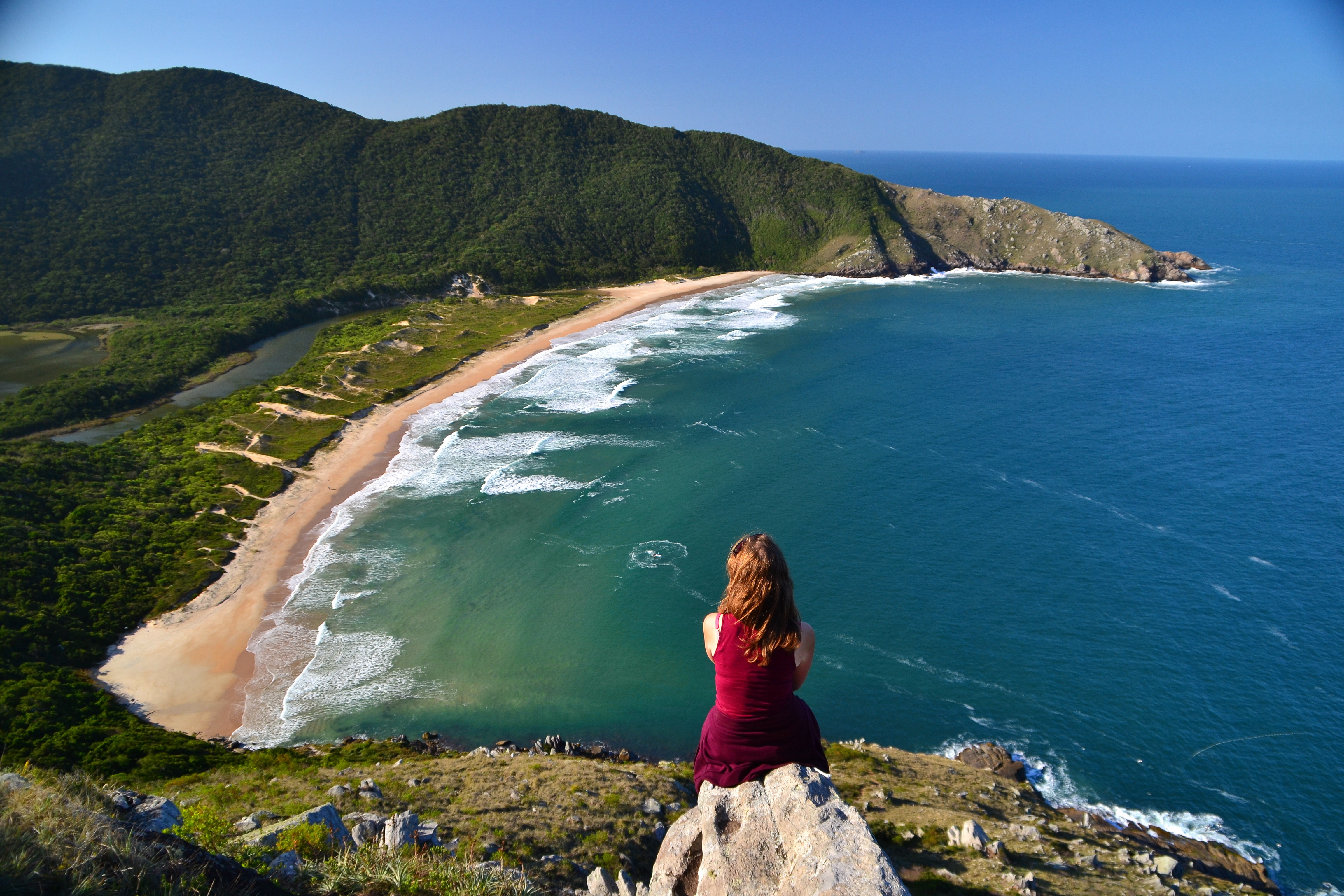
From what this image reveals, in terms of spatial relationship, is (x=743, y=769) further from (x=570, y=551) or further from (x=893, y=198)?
(x=893, y=198)

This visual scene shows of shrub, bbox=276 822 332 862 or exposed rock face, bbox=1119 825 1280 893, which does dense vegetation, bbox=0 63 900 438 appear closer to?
shrub, bbox=276 822 332 862

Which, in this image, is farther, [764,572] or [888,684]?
[888,684]

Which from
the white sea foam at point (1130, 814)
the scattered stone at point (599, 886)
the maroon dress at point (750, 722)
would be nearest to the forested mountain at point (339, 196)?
the white sea foam at point (1130, 814)

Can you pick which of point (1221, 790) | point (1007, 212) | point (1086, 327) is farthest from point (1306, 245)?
point (1221, 790)

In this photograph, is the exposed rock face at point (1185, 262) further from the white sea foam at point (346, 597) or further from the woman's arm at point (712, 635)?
the woman's arm at point (712, 635)

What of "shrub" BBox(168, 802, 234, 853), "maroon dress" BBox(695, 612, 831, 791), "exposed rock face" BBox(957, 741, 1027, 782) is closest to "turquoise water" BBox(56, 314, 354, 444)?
"shrub" BBox(168, 802, 234, 853)

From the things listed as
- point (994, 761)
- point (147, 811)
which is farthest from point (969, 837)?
point (147, 811)
